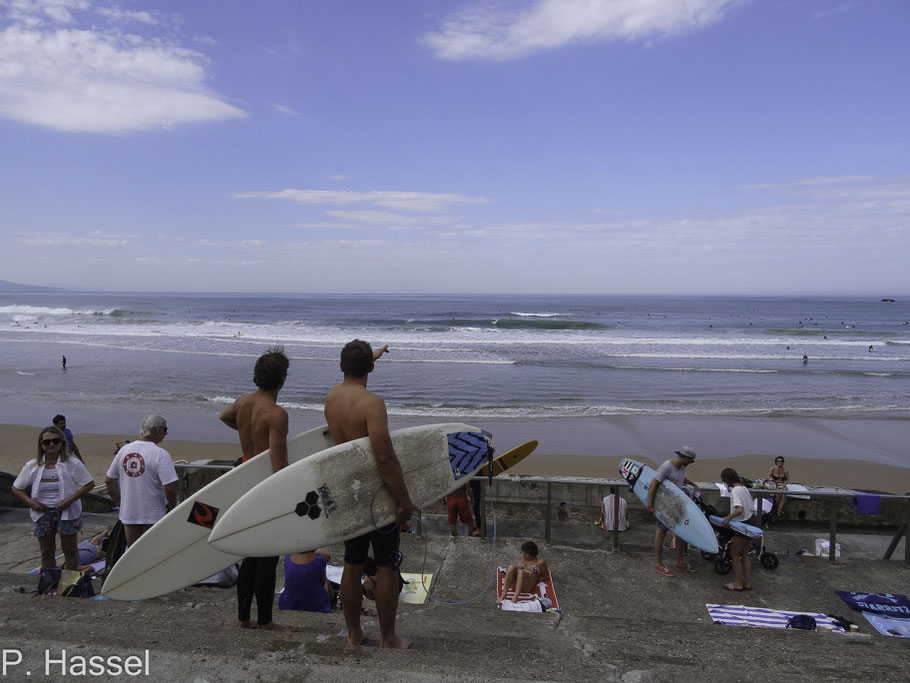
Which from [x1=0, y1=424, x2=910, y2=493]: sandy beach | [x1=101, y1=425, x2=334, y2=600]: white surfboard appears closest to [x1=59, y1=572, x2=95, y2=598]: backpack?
[x1=101, y1=425, x2=334, y2=600]: white surfboard

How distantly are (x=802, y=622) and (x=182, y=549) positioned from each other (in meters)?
4.22

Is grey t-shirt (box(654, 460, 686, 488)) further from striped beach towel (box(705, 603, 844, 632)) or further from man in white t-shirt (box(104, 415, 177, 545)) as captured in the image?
man in white t-shirt (box(104, 415, 177, 545))

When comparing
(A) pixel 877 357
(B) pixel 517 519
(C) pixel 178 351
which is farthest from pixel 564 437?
(A) pixel 877 357

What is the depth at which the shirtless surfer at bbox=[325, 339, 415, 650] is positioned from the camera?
2.72m

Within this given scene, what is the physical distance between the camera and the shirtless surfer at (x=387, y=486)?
2717 millimetres

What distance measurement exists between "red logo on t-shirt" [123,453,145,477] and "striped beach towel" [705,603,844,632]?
4.18 m

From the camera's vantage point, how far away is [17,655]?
238 centimetres

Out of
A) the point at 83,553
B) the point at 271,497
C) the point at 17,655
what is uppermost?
the point at 271,497

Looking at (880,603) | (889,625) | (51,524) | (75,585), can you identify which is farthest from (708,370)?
(75,585)

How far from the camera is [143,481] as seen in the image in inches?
153

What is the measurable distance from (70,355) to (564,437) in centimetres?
2523

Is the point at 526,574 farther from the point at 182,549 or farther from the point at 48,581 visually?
the point at 48,581

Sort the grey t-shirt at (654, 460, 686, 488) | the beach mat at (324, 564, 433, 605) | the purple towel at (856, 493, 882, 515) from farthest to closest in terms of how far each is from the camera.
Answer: the purple towel at (856, 493, 882, 515) → the grey t-shirt at (654, 460, 686, 488) → the beach mat at (324, 564, 433, 605)

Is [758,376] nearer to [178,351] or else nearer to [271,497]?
[271,497]
